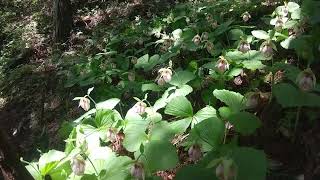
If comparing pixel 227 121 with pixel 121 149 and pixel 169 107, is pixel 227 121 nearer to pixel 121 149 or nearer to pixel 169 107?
pixel 169 107

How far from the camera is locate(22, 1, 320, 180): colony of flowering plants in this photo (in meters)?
2.65

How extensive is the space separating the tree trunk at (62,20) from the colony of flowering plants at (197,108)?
7.41 feet

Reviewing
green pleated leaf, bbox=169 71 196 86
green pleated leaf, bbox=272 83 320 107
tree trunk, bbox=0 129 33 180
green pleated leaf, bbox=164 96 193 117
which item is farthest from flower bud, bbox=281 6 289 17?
tree trunk, bbox=0 129 33 180

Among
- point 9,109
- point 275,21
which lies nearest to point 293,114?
point 275,21

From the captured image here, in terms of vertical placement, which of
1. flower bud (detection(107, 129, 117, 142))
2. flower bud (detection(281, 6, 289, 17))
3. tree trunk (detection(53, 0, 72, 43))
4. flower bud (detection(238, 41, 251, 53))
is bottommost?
tree trunk (detection(53, 0, 72, 43))

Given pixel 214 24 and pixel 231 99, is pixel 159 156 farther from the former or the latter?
pixel 214 24

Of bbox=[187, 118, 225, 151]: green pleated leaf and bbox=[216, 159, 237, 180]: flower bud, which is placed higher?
bbox=[216, 159, 237, 180]: flower bud

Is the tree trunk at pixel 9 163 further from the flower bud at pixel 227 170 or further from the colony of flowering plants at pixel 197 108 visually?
the flower bud at pixel 227 170

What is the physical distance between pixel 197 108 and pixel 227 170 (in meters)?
1.80

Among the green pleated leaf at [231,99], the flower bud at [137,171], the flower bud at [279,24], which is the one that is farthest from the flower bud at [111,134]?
the flower bud at [279,24]

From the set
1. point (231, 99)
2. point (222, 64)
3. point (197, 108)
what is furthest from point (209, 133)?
point (197, 108)

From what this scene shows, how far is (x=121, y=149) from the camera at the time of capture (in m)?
3.32

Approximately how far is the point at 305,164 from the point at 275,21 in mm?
1978

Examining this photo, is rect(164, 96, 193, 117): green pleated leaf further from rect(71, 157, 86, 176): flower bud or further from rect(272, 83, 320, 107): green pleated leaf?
rect(71, 157, 86, 176): flower bud
